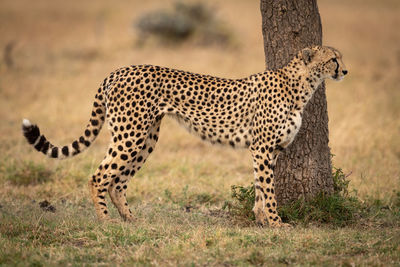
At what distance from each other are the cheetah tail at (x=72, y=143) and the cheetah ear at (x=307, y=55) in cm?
182

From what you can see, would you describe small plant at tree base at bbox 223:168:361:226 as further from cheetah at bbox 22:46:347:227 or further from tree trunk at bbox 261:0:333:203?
cheetah at bbox 22:46:347:227

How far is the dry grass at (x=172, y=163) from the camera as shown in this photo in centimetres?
420

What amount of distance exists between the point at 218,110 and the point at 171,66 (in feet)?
25.2

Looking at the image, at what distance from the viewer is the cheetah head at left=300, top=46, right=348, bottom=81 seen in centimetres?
500

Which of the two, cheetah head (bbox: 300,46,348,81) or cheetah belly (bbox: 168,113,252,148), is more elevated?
cheetah head (bbox: 300,46,348,81)

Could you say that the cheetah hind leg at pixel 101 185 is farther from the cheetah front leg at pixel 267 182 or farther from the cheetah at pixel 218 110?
the cheetah front leg at pixel 267 182

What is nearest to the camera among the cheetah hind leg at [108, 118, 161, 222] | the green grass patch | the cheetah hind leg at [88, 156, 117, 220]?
the cheetah hind leg at [88, 156, 117, 220]

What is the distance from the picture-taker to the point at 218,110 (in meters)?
5.17

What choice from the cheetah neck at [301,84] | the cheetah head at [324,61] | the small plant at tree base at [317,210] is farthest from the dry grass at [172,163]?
A: the cheetah head at [324,61]

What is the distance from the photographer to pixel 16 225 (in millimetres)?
4684

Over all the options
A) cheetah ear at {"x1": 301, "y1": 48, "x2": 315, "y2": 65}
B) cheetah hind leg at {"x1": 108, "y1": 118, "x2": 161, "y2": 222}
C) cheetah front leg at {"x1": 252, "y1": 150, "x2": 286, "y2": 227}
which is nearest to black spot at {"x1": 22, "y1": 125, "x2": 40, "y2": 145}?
cheetah hind leg at {"x1": 108, "y1": 118, "x2": 161, "y2": 222}

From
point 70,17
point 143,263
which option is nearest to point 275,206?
point 143,263

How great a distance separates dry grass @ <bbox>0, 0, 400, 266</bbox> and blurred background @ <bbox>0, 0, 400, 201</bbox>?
0.09 feet

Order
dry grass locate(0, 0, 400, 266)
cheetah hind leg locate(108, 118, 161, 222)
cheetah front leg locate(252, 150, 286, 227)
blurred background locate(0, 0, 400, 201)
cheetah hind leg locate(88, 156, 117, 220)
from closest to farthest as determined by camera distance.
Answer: dry grass locate(0, 0, 400, 266) < cheetah front leg locate(252, 150, 286, 227) < cheetah hind leg locate(88, 156, 117, 220) < cheetah hind leg locate(108, 118, 161, 222) < blurred background locate(0, 0, 400, 201)
